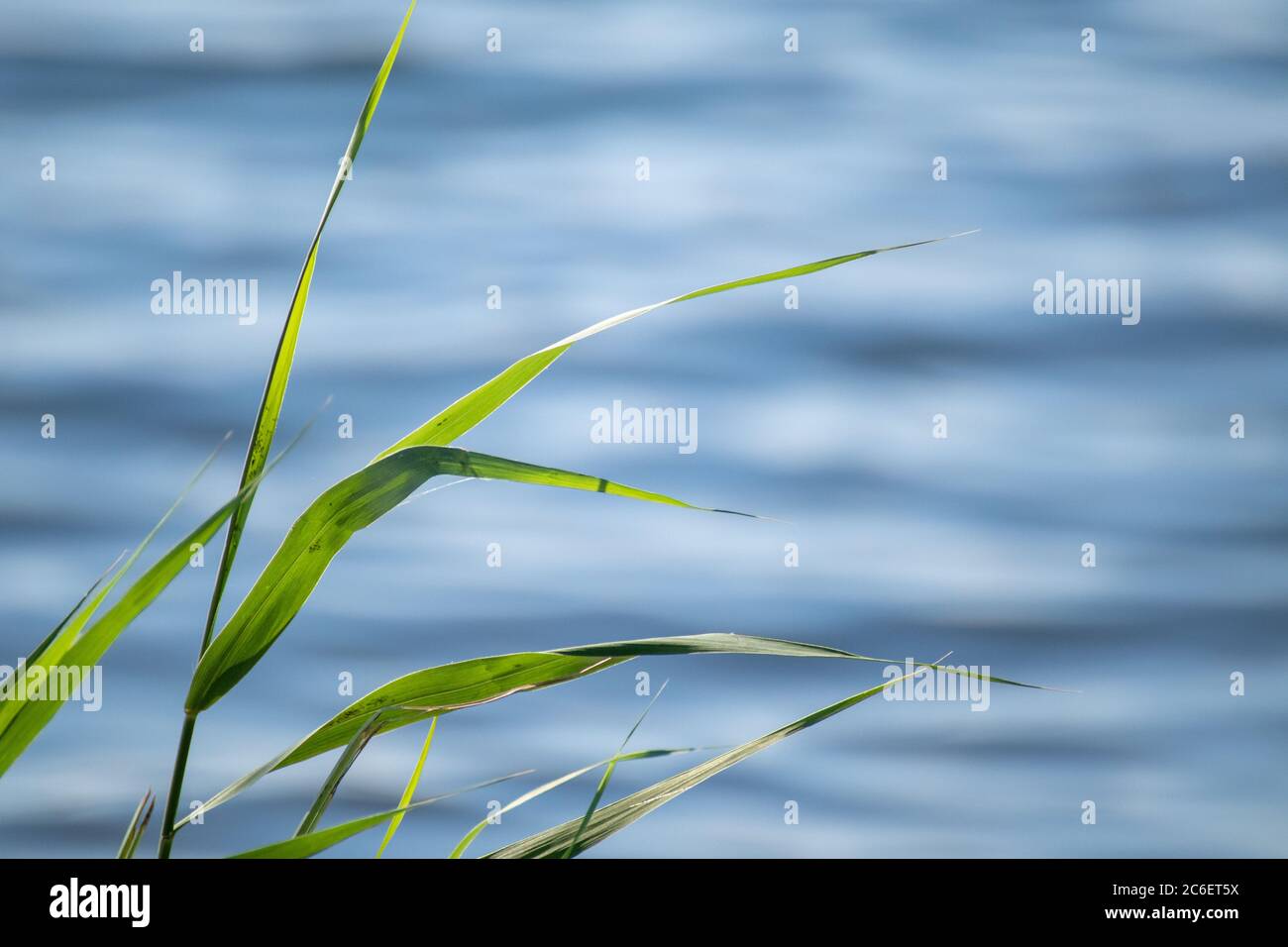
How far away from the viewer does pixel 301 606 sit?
0.98 feet

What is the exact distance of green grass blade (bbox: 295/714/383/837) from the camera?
0.31m

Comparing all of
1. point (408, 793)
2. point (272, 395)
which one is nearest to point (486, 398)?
point (272, 395)

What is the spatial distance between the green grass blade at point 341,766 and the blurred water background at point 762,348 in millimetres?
973

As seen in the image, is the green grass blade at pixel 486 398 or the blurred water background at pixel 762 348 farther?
the blurred water background at pixel 762 348

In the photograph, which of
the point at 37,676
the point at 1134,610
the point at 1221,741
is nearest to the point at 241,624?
the point at 37,676

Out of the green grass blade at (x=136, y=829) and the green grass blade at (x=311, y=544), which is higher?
the green grass blade at (x=311, y=544)

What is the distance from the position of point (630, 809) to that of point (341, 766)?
0.10m

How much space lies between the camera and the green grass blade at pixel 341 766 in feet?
1.00

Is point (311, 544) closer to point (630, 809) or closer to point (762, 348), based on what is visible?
point (630, 809)

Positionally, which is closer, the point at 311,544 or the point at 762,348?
the point at 311,544

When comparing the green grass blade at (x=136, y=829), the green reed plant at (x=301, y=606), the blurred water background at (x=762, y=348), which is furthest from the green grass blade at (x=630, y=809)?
the blurred water background at (x=762, y=348)

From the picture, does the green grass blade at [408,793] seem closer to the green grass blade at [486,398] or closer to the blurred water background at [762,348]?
the green grass blade at [486,398]
